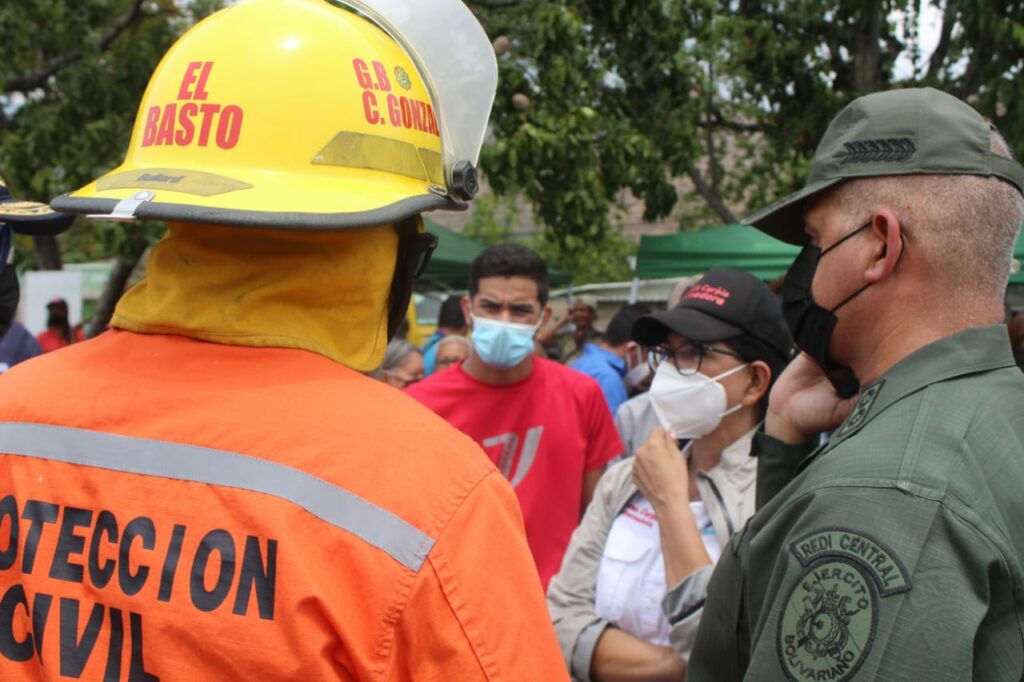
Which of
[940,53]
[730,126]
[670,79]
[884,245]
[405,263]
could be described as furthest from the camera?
[730,126]

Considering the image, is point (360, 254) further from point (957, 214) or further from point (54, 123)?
point (54, 123)

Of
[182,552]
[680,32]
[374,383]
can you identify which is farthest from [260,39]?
[680,32]

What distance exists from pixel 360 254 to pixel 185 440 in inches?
14.7

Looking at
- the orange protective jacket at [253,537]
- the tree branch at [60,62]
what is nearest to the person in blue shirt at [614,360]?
the orange protective jacket at [253,537]

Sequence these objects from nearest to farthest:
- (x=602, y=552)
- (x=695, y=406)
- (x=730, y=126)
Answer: (x=602, y=552) → (x=695, y=406) → (x=730, y=126)

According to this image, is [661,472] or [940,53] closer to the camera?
[661,472]

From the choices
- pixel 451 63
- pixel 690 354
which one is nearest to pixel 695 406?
pixel 690 354

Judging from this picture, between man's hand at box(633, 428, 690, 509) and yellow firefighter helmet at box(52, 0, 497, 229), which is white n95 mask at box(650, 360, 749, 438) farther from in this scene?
yellow firefighter helmet at box(52, 0, 497, 229)

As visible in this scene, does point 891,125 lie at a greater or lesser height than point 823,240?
greater

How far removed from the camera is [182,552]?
124 cm

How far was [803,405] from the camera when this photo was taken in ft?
7.26

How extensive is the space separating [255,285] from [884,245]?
1087 millimetres

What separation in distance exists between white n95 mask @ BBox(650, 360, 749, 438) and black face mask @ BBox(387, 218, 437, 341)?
147cm

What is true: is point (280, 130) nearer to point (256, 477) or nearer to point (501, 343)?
point (256, 477)
